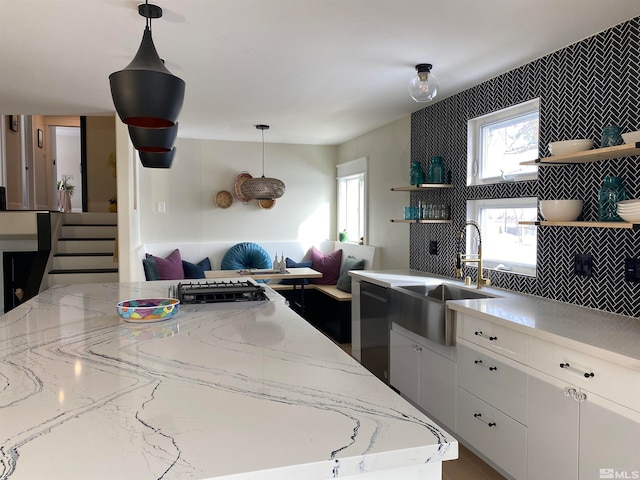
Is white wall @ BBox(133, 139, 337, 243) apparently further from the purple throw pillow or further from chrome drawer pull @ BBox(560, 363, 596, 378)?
chrome drawer pull @ BBox(560, 363, 596, 378)

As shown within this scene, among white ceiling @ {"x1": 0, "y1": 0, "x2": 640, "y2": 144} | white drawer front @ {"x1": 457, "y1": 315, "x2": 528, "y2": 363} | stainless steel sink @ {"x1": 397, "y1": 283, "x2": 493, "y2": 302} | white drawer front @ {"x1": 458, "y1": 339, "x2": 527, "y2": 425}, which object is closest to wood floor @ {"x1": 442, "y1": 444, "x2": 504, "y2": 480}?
white drawer front @ {"x1": 458, "y1": 339, "x2": 527, "y2": 425}

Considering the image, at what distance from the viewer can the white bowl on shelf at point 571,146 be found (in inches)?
89.9

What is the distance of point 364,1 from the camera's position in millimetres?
2031

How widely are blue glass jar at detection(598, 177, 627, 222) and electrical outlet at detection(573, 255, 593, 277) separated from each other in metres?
0.29

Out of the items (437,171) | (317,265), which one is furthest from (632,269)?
(317,265)

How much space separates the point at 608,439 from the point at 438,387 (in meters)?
1.15

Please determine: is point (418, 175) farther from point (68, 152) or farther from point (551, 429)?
point (68, 152)

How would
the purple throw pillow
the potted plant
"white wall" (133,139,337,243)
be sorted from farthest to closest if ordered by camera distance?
the potted plant
"white wall" (133,139,337,243)
the purple throw pillow

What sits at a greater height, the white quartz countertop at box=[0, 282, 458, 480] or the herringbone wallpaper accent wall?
the herringbone wallpaper accent wall

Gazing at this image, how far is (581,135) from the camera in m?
2.47

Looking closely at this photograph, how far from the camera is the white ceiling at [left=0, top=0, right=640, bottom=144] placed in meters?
2.12

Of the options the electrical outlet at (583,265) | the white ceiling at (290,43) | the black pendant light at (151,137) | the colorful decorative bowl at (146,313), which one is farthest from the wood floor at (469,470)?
the white ceiling at (290,43)

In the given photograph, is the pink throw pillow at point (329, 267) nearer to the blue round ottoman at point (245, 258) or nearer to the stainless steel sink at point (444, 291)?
the blue round ottoman at point (245, 258)

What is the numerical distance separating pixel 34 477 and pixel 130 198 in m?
4.03
